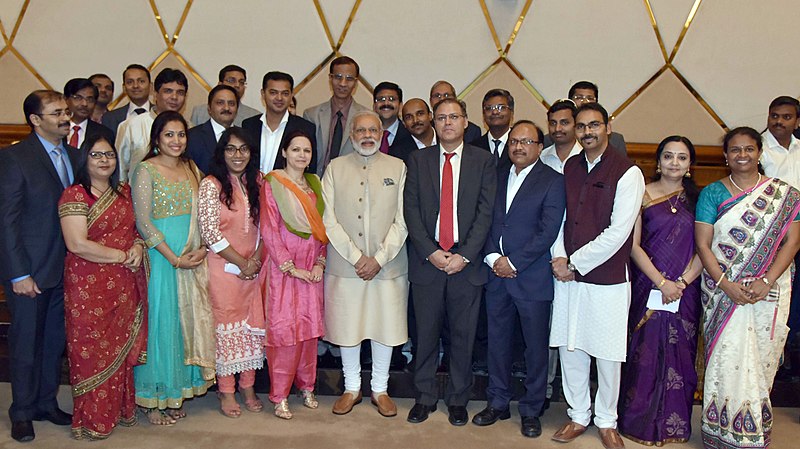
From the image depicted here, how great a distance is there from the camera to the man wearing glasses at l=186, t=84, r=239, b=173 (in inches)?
139

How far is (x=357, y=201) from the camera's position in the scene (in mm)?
3244

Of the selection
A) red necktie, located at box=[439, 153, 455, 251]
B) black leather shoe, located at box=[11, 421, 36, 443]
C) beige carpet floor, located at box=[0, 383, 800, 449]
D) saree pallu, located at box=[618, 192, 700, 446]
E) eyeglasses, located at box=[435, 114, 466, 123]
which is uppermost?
eyeglasses, located at box=[435, 114, 466, 123]

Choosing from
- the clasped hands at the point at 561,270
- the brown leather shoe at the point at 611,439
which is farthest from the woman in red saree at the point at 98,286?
the brown leather shoe at the point at 611,439

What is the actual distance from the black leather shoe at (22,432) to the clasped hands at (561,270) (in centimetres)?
242

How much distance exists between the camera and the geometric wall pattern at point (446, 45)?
5.26 metres

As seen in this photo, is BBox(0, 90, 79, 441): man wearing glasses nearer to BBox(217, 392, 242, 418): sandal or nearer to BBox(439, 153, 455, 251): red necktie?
BBox(217, 392, 242, 418): sandal

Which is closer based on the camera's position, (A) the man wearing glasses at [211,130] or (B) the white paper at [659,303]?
(B) the white paper at [659,303]

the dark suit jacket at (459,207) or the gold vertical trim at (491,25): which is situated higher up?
the gold vertical trim at (491,25)

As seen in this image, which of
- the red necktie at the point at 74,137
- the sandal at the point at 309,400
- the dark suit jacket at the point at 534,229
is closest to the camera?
the dark suit jacket at the point at 534,229

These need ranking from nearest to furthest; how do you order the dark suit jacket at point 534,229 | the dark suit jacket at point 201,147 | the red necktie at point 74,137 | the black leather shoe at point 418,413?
the dark suit jacket at point 534,229 → the black leather shoe at point 418,413 → the dark suit jacket at point 201,147 → the red necktie at point 74,137

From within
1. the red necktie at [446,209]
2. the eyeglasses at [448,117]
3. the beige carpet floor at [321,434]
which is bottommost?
the beige carpet floor at [321,434]

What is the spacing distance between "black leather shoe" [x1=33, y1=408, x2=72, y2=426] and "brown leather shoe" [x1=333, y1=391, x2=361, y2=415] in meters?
1.23

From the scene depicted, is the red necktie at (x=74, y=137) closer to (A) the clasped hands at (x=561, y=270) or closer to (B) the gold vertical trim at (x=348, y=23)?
(B) the gold vertical trim at (x=348, y=23)

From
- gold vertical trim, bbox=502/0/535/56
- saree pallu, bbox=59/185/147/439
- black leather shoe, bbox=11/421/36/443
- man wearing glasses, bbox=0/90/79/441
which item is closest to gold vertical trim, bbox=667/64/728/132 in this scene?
gold vertical trim, bbox=502/0/535/56
